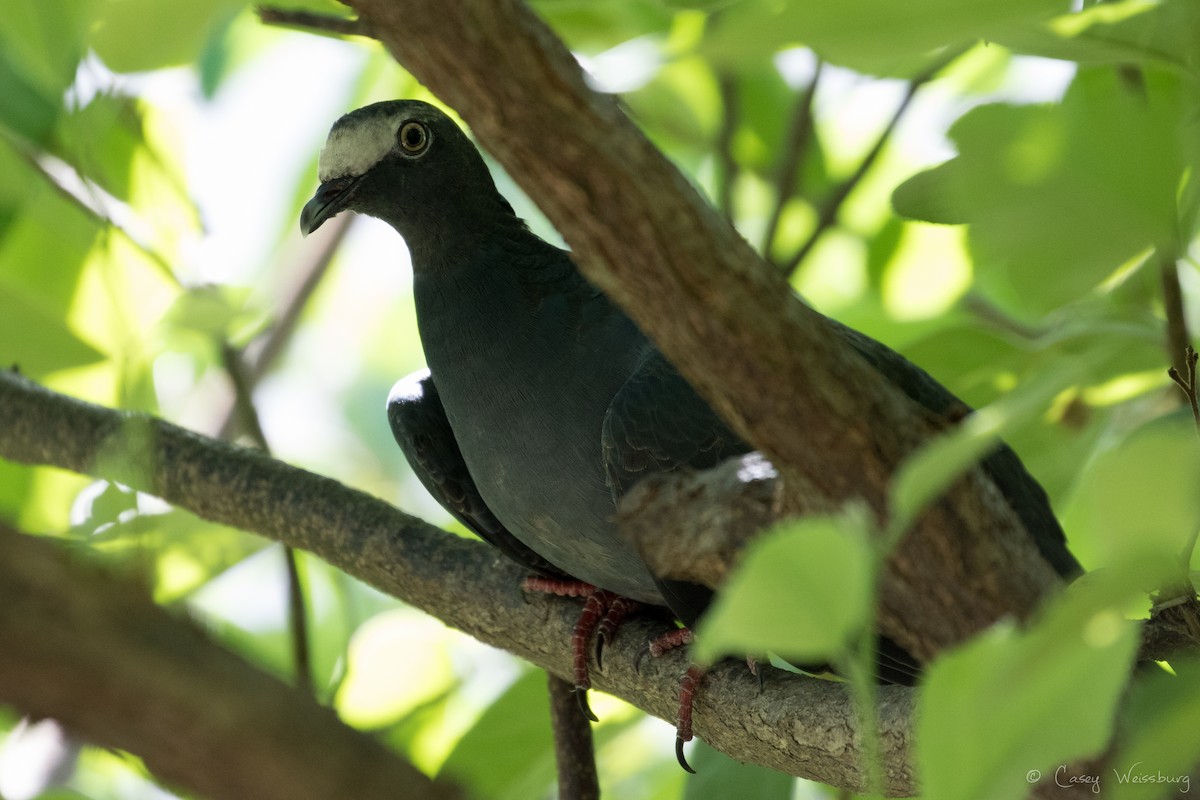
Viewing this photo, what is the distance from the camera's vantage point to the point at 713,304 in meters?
0.77

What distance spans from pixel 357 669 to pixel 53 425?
791mm

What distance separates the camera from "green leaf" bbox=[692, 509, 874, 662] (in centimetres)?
46

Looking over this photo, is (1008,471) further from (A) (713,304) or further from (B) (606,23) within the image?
(A) (713,304)

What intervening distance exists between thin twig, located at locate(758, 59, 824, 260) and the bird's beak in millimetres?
876

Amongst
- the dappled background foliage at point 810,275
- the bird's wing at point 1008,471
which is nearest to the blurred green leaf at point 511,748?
the dappled background foliage at point 810,275

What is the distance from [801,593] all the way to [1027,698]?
0.10 meters

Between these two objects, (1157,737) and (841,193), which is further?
(841,193)

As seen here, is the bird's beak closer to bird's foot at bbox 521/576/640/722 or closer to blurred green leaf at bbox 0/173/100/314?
Answer: blurred green leaf at bbox 0/173/100/314

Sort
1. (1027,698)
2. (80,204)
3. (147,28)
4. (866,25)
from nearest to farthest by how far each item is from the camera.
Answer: (1027,698) < (866,25) < (147,28) < (80,204)

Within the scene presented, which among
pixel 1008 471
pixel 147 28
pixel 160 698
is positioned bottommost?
pixel 160 698

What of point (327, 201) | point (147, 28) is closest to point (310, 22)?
point (147, 28)

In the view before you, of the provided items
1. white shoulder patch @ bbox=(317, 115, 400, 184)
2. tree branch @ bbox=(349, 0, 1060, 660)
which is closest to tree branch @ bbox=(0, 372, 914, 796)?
white shoulder patch @ bbox=(317, 115, 400, 184)

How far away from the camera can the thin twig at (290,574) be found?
1.76 meters

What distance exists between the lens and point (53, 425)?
2.22 metres
